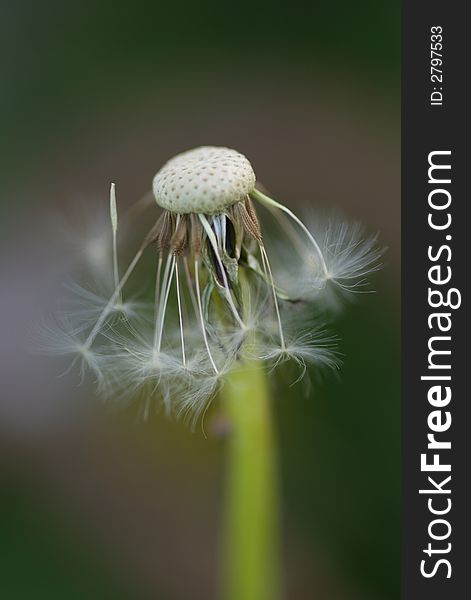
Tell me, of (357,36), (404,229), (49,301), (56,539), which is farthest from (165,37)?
(56,539)

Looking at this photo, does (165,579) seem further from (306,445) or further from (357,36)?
(357,36)

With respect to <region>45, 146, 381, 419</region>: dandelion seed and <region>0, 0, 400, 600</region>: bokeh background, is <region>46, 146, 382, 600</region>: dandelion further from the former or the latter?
<region>0, 0, 400, 600</region>: bokeh background

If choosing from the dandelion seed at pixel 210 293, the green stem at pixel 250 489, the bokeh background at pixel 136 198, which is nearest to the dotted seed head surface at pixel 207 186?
the dandelion seed at pixel 210 293

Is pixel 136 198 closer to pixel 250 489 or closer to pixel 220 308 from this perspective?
pixel 250 489

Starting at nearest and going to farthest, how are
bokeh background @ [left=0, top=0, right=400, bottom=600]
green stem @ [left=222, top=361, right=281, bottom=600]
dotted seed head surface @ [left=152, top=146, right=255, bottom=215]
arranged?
dotted seed head surface @ [left=152, top=146, right=255, bottom=215] < green stem @ [left=222, top=361, right=281, bottom=600] < bokeh background @ [left=0, top=0, right=400, bottom=600]

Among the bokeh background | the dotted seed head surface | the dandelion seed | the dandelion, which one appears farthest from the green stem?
the bokeh background

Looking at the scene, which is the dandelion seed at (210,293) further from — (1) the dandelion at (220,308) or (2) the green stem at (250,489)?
(2) the green stem at (250,489)
